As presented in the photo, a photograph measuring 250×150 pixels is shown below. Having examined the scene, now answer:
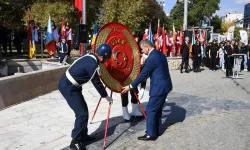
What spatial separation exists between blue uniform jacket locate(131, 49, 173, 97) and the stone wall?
3.73 m

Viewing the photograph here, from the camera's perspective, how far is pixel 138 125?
650cm

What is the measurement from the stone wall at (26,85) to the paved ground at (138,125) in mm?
228

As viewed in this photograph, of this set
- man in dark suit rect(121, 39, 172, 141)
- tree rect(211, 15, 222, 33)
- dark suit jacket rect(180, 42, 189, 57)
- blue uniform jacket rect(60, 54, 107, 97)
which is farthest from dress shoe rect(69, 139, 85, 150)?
tree rect(211, 15, 222, 33)

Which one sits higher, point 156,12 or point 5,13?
point 156,12

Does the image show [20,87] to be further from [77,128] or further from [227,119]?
[227,119]

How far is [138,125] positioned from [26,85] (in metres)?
3.71

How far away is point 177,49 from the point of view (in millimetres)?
21422

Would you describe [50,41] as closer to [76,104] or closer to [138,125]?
[138,125]

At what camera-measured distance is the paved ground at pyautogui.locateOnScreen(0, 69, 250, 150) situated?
532 cm

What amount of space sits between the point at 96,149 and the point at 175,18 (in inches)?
2875

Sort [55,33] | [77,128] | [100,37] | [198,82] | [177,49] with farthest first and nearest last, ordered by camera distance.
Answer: [177,49]
[55,33]
[198,82]
[100,37]
[77,128]

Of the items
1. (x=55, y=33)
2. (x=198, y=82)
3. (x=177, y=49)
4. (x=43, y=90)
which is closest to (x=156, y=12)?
(x=177, y=49)

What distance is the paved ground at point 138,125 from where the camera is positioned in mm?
5324

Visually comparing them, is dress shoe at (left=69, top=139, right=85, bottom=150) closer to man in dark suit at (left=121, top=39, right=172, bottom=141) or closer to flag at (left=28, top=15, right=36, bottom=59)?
man in dark suit at (left=121, top=39, right=172, bottom=141)
